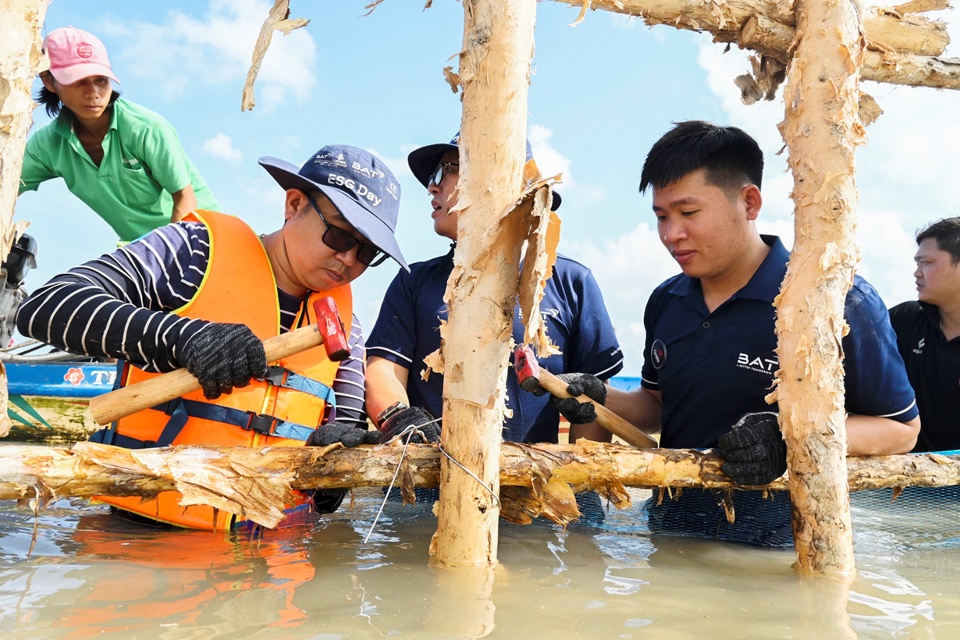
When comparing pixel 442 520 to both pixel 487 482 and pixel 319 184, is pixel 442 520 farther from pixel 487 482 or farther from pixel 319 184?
pixel 319 184

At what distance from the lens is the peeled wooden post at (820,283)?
2736mm

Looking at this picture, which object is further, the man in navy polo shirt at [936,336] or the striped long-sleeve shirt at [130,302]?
the man in navy polo shirt at [936,336]

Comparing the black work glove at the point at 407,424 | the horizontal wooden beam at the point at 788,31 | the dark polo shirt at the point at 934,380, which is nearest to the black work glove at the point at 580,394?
the black work glove at the point at 407,424

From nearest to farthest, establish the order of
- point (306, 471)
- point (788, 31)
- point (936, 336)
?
point (306, 471)
point (788, 31)
point (936, 336)

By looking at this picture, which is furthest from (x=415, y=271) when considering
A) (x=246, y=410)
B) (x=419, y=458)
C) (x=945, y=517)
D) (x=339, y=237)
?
(x=945, y=517)

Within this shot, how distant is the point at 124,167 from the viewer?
5.12 meters

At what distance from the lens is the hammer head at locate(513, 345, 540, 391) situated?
3.18 m

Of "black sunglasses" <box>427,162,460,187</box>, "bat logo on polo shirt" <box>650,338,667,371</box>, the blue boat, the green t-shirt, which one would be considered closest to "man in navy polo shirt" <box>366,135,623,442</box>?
"black sunglasses" <box>427,162,460,187</box>

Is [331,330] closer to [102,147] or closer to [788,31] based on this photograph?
[788,31]

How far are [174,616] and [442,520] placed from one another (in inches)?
34.3

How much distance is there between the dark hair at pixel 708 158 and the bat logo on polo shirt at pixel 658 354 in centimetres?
78

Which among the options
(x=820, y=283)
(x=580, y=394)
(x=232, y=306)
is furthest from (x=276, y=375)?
(x=820, y=283)

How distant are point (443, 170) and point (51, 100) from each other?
2926 millimetres

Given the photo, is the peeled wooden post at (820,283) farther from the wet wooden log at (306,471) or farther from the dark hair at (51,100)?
the dark hair at (51,100)
